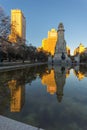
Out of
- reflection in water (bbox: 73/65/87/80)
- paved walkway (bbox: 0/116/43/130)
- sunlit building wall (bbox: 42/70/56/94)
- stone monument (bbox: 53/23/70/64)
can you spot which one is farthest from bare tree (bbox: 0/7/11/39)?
stone monument (bbox: 53/23/70/64)

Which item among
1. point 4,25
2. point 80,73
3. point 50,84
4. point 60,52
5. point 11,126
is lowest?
point 80,73

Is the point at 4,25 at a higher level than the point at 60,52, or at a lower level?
higher

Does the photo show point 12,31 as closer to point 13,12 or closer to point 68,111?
point 68,111

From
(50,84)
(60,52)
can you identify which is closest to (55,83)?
(50,84)

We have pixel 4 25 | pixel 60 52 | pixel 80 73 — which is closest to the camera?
pixel 80 73

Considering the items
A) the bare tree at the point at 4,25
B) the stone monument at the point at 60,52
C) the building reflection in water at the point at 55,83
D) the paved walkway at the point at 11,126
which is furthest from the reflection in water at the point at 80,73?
the stone monument at the point at 60,52

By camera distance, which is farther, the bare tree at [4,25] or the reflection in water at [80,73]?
the bare tree at [4,25]

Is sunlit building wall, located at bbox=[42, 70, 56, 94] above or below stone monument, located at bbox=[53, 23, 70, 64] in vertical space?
below

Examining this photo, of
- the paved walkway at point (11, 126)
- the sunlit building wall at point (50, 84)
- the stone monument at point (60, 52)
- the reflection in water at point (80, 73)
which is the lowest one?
the reflection in water at point (80, 73)

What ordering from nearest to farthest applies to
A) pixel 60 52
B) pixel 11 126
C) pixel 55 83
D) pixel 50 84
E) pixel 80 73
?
pixel 11 126 → pixel 50 84 → pixel 55 83 → pixel 80 73 → pixel 60 52

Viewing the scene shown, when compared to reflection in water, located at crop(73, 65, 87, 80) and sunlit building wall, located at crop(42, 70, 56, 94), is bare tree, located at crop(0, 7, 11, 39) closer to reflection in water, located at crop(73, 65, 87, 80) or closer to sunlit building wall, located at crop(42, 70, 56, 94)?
reflection in water, located at crop(73, 65, 87, 80)

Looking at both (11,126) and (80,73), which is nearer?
(11,126)

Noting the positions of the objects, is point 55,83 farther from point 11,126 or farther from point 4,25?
point 4,25

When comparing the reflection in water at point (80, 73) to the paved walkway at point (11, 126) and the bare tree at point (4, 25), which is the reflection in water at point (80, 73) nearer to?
the bare tree at point (4, 25)
